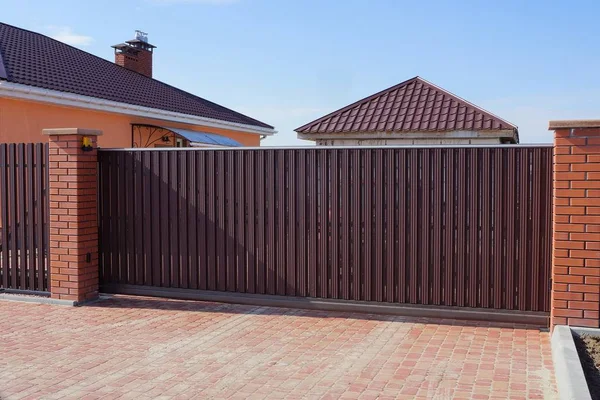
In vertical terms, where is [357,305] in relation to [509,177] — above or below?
below

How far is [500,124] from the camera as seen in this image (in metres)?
12.1

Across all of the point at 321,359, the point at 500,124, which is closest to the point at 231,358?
the point at 321,359

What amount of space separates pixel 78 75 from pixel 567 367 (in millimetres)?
14731

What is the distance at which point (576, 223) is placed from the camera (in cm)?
616

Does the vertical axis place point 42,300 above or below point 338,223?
below

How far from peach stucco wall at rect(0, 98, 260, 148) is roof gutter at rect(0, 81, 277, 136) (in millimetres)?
198

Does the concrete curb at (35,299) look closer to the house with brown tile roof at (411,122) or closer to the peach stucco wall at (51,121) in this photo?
the peach stucco wall at (51,121)

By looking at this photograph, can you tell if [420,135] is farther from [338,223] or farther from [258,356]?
[258,356]

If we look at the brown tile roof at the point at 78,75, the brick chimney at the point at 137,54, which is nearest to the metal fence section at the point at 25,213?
the brown tile roof at the point at 78,75

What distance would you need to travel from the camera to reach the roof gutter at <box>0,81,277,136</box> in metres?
12.3

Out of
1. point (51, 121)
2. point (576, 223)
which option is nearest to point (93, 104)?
point (51, 121)

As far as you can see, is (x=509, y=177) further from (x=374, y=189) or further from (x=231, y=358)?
(x=231, y=358)

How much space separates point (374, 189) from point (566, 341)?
258 centimetres

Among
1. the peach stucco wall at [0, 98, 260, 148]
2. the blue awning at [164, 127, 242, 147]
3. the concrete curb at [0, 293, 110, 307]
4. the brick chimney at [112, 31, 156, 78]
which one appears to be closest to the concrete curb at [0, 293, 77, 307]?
the concrete curb at [0, 293, 110, 307]
